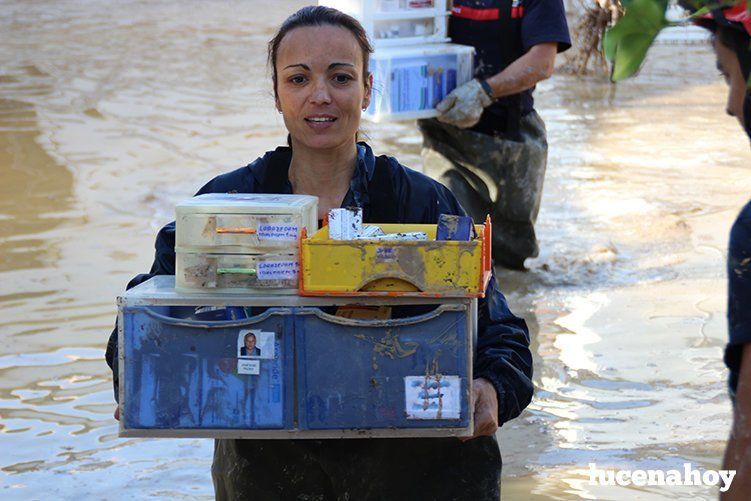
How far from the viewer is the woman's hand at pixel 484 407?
2.46m

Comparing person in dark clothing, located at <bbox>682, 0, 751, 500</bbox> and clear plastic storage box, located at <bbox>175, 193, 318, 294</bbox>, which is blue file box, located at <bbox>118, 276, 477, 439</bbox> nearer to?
clear plastic storage box, located at <bbox>175, 193, 318, 294</bbox>

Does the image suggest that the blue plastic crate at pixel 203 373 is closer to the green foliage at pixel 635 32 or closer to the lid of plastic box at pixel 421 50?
the green foliage at pixel 635 32

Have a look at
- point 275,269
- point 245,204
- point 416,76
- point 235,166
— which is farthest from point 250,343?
point 235,166

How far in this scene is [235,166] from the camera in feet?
29.9

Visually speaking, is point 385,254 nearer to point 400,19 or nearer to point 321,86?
point 321,86

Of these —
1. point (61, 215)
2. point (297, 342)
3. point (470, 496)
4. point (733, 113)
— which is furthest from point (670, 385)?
point (61, 215)

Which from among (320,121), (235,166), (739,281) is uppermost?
(320,121)

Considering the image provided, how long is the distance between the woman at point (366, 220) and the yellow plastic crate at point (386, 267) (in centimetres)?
30

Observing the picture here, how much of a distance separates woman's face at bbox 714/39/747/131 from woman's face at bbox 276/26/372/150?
1073 mm

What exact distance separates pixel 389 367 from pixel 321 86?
2.30 ft

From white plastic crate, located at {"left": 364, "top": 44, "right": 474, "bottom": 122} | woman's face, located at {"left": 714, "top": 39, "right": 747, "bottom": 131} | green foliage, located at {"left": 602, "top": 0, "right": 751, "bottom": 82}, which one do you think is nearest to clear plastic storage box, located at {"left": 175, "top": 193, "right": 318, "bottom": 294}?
woman's face, located at {"left": 714, "top": 39, "right": 747, "bottom": 131}

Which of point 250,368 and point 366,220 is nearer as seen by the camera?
point 250,368

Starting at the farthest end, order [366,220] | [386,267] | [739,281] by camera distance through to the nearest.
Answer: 1. [366,220]
2. [386,267]
3. [739,281]

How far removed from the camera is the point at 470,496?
2.61m
